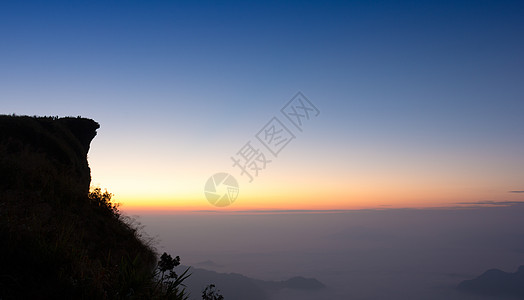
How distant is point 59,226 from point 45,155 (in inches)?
323

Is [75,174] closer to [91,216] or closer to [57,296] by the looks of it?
[91,216]

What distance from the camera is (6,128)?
1523cm

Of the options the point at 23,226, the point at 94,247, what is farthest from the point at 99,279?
the point at 94,247

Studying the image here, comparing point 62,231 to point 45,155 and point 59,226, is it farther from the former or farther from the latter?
point 45,155

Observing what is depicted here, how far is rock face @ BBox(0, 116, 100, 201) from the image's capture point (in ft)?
38.7

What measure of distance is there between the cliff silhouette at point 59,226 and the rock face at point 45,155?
3 centimetres

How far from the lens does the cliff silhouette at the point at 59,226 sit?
20.4 feet

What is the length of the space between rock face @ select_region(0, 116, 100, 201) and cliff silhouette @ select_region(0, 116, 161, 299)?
30 mm

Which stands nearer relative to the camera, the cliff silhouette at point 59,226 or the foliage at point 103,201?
the cliff silhouette at point 59,226

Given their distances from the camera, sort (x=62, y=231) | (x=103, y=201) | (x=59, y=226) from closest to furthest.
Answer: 1. (x=62, y=231)
2. (x=59, y=226)
3. (x=103, y=201)

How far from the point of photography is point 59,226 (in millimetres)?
8805

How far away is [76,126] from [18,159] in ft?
23.0

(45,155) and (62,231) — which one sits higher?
(45,155)

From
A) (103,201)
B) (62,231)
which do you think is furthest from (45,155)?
(62,231)
